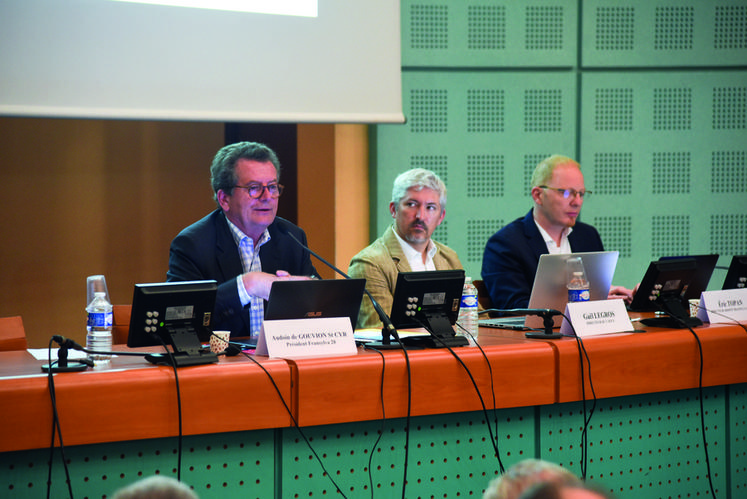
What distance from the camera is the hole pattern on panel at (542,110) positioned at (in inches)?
174

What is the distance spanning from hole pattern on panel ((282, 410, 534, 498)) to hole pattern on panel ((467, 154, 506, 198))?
2.34 meters

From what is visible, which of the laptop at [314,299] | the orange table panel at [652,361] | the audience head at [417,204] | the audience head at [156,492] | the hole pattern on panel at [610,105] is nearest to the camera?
the audience head at [156,492]

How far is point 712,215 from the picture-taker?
464cm

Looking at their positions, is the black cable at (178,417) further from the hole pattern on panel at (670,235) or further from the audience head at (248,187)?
the hole pattern on panel at (670,235)

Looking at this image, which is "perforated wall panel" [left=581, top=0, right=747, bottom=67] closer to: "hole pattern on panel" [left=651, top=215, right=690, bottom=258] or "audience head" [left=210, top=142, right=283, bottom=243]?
"hole pattern on panel" [left=651, top=215, right=690, bottom=258]

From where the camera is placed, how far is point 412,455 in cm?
205

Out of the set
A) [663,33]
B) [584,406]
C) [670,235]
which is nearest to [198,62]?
[584,406]

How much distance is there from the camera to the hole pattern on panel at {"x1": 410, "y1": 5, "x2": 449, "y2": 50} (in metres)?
4.27

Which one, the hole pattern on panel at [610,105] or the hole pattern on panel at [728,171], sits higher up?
the hole pattern on panel at [610,105]

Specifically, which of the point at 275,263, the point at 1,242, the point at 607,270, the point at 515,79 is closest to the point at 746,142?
the point at 515,79

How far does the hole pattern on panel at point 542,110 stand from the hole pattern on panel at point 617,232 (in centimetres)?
62

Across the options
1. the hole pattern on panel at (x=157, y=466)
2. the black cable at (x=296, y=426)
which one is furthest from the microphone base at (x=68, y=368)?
the black cable at (x=296, y=426)

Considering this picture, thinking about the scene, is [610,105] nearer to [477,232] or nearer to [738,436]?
[477,232]

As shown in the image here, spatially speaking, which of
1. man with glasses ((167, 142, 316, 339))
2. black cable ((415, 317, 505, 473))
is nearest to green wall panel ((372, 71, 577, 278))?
man with glasses ((167, 142, 316, 339))
